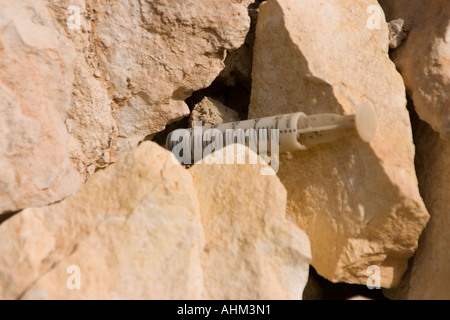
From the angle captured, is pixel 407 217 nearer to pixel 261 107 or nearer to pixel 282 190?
pixel 282 190

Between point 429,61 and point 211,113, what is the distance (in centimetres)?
96

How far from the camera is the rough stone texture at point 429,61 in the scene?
1.97m

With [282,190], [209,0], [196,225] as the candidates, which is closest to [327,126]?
[282,190]

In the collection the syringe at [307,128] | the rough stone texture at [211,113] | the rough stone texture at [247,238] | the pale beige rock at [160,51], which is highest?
the pale beige rock at [160,51]

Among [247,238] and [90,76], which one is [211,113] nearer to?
[90,76]

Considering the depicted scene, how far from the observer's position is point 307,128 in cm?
186

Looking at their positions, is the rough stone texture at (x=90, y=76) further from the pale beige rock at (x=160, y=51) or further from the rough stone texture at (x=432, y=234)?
the rough stone texture at (x=432, y=234)

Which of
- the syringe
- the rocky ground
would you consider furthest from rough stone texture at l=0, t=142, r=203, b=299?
the syringe

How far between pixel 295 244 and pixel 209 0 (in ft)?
3.87

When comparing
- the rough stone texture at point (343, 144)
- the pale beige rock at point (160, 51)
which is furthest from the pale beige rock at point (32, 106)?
the rough stone texture at point (343, 144)

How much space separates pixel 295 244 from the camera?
154 cm

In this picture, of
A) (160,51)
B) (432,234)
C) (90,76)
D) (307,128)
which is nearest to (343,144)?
(307,128)
